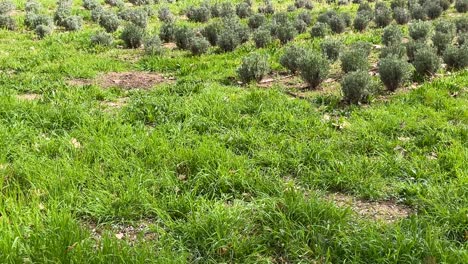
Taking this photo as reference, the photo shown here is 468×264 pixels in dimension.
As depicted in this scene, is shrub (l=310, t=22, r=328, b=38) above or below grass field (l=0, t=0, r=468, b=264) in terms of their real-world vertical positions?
below

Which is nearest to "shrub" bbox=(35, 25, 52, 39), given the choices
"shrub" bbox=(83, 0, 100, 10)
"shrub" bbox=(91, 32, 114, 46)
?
"shrub" bbox=(91, 32, 114, 46)

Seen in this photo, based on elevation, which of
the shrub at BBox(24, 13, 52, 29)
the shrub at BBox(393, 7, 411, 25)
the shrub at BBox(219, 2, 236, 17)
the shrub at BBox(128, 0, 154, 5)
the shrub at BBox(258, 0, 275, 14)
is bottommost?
the shrub at BBox(128, 0, 154, 5)

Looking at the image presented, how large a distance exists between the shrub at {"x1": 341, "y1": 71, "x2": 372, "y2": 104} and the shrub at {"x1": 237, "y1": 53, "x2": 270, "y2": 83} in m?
1.77

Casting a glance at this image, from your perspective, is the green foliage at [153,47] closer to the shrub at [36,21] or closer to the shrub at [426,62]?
the shrub at [36,21]

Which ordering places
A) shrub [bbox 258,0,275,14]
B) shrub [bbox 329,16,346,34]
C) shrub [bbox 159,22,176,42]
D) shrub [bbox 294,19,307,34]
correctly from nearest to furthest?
1. shrub [bbox 159,22,176,42]
2. shrub [bbox 329,16,346,34]
3. shrub [bbox 294,19,307,34]
4. shrub [bbox 258,0,275,14]

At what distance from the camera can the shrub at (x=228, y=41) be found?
10701mm

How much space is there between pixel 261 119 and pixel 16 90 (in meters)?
4.24

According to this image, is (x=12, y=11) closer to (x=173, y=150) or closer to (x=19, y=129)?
(x=19, y=129)

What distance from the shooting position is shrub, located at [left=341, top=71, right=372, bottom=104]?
684 centimetres

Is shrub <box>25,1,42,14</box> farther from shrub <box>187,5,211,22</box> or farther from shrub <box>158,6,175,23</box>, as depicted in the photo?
shrub <box>187,5,211,22</box>

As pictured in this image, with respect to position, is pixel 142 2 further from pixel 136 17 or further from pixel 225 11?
pixel 136 17

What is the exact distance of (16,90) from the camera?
7727 millimetres

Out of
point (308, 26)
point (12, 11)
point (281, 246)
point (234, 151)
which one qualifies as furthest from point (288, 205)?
point (12, 11)

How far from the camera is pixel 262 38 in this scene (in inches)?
427
